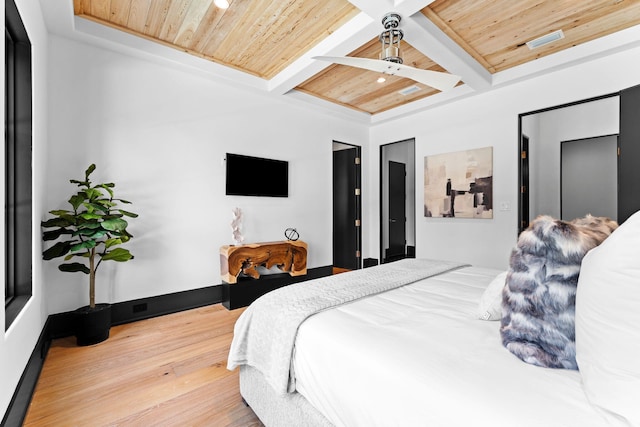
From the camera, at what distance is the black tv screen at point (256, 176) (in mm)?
3670

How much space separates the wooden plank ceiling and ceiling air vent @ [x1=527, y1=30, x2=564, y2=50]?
0.17ft

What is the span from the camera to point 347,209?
17.6 feet

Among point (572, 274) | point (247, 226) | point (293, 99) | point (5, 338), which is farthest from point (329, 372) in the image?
point (293, 99)

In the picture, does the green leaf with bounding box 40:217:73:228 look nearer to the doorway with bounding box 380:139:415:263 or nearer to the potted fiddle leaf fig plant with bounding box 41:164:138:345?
the potted fiddle leaf fig plant with bounding box 41:164:138:345

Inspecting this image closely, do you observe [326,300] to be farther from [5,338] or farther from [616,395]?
[5,338]

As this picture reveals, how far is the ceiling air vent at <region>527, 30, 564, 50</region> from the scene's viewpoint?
282cm

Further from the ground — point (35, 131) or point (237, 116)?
point (237, 116)

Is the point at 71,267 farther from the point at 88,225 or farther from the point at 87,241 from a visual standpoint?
the point at 88,225

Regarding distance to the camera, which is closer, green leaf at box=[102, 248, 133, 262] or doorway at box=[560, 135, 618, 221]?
green leaf at box=[102, 248, 133, 262]

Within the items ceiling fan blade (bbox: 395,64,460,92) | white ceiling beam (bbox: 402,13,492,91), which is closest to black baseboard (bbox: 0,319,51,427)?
ceiling fan blade (bbox: 395,64,460,92)

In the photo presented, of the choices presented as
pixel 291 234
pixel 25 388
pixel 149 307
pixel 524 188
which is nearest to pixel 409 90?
pixel 524 188

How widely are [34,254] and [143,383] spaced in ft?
4.09

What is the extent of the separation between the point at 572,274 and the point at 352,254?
14.6ft

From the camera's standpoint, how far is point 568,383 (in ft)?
2.64
